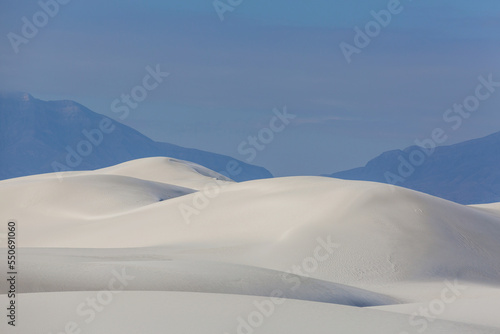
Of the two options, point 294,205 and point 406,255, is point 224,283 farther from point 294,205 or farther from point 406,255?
point 294,205

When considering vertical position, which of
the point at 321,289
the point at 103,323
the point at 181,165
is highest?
the point at 103,323

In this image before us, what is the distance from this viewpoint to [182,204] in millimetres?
25125

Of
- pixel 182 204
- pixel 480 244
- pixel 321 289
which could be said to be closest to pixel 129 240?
pixel 182 204

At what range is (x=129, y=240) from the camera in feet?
72.0

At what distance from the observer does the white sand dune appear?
26.0 ft

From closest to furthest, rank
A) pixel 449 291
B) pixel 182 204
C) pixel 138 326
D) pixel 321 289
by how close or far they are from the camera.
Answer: pixel 138 326
pixel 321 289
pixel 449 291
pixel 182 204

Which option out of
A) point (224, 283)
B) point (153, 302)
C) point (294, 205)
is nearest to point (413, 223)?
point (294, 205)

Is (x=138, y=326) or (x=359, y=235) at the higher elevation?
(x=138, y=326)

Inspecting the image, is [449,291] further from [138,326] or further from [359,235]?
[138,326]

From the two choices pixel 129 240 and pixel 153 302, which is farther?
pixel 129 240

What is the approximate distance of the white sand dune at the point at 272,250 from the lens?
7938 mm

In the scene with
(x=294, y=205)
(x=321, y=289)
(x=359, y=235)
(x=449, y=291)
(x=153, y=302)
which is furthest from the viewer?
(x=294, y=205)

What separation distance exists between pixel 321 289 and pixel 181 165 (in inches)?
1796

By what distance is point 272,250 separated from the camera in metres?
18.1
